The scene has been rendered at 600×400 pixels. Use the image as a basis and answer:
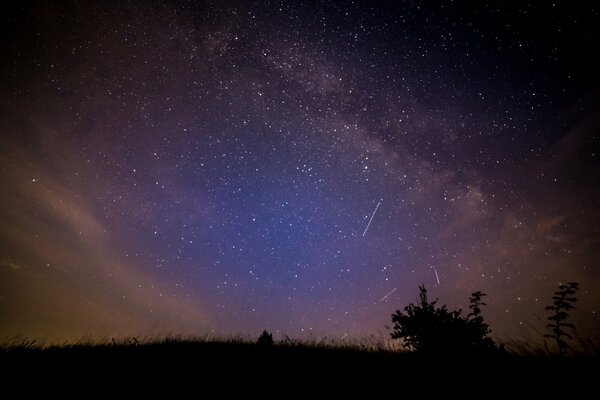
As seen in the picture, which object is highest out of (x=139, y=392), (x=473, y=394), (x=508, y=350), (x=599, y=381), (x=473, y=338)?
(x=473, y=338)

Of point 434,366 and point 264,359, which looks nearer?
A: point 434,366

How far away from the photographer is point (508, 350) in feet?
21.6

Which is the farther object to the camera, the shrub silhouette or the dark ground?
the shrub silhouette

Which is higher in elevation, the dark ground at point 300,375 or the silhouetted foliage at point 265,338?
the silhouetted foliage at point 265,338

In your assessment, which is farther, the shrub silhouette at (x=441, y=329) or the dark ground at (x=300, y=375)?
the shrub silhouette at (x=441, y=329)

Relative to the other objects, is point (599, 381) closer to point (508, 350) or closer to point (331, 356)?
point (508, 350)

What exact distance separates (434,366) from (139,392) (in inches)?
222

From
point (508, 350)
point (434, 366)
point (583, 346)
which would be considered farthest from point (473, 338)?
point (434, 366)

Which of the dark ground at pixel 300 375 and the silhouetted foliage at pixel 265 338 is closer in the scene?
the dark ground at pixel 300 375

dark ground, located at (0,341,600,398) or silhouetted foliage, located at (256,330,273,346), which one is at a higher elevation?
silhouetted foliage, located at (256,330,273,346)

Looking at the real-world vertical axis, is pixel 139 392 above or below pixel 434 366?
below

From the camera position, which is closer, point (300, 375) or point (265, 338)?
point (300, 375)

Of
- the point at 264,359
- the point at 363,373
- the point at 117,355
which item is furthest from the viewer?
the point at 117,355

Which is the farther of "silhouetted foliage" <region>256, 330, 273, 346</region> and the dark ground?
"silhouetted foliage" <region>256, 330, 273, 346</region>
